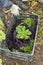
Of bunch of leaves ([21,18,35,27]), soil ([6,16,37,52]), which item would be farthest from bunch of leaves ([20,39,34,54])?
bunch of leaves ([21,18,35,27])

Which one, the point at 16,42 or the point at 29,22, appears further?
the point at 29,22

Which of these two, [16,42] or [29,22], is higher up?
[29,22]

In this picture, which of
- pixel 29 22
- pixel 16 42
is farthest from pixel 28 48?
pixel 29 22

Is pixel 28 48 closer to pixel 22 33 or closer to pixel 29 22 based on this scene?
pixel 22 33

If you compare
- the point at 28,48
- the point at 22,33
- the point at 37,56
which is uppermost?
the point at 22,33

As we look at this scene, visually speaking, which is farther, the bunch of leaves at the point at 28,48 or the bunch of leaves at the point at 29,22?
the bunch of leaves at the point at 29,22

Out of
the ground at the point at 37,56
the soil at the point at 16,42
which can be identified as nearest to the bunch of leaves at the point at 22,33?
the soil at the point at 16,42

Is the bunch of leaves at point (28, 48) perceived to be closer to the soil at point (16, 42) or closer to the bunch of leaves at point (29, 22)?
the soil at point (16, 42)

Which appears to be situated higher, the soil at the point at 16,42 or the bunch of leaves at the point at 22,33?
the bunch of leaves at the point at 22,33

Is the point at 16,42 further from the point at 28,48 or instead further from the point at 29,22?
the point at 29,22

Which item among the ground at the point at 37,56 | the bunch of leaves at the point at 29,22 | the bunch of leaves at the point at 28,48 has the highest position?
the bunch of leaves at the point at 29,22

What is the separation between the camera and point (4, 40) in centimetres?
285

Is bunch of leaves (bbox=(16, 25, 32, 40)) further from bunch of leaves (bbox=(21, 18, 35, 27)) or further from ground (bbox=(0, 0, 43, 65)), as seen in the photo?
ground (bbox=(0, 0, 43, 65))

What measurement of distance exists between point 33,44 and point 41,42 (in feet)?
0.76
